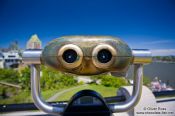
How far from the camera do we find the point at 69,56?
0.58 metres

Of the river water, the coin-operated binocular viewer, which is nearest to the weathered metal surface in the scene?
the coin-operated binocular viewer

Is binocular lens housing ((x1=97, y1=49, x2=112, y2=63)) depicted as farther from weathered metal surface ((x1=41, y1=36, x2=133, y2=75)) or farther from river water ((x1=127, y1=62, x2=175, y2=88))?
river water ((x1=127, y1=62, x2=175, y2=88))

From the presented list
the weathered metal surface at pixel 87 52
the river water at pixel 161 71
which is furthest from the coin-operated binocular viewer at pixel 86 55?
the river water at pixel 161 71

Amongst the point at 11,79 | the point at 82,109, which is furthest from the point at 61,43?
the point at 11,79

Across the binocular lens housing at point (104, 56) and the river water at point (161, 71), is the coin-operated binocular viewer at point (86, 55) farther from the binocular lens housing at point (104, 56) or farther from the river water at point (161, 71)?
the river water at point (161, 71)

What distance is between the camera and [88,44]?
56cm

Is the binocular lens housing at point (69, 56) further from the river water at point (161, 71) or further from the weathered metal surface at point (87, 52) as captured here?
the river water at point (161, 71)

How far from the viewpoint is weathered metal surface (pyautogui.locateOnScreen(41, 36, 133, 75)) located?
0.56 m

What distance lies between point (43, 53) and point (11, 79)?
1049 cm

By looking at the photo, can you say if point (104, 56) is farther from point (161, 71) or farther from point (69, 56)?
point (161, 71)

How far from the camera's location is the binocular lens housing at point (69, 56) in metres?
0.57

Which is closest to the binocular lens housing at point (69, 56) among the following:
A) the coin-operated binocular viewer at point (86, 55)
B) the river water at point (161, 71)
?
the coin-operated binocular viewer at point (86, 55)

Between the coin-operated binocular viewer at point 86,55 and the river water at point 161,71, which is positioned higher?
the river water at point 161,71

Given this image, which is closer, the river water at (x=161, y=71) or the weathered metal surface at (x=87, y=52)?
the weathered metal surface at (x=87, y=52)
